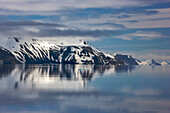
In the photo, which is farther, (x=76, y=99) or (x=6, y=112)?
(x=76, y=99)

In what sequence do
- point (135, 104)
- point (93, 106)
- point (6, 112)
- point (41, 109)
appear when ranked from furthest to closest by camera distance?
point (135, 104) → point (93, 106) → point (41, 109) → point (6, 112)

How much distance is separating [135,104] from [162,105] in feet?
20.2

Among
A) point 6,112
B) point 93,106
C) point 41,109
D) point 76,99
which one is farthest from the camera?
point 76,99

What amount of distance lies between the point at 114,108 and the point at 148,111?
7.05 metres

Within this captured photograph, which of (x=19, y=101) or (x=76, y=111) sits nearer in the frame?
(x=76, y=111)

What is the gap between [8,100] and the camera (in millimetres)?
65438

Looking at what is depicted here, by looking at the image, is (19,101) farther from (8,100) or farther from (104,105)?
(104,105)

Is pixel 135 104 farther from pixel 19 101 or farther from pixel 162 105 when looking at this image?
pixel 19 101

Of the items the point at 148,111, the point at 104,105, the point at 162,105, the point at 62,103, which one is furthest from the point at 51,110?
the point at 162,105

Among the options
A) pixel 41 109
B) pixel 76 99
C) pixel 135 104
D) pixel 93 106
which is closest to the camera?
pixel 41 109

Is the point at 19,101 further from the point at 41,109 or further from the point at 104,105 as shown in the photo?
the point at 104,105

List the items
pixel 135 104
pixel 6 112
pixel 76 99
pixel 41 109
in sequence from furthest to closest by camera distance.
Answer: pixel 76 99
pixel 135 104
pixel 41 109
pixel 6 112

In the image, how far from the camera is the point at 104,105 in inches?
2416

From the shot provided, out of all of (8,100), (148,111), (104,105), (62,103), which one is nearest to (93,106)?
(104,105)
